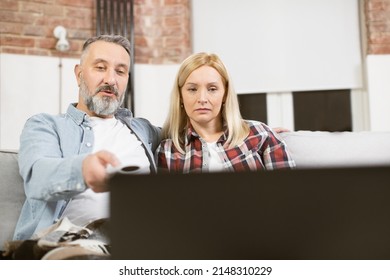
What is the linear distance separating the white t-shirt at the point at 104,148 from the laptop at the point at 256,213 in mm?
745

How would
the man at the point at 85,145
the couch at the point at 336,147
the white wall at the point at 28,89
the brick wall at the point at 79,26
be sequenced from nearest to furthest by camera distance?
the man at the point at 85,145 → the couch at the point at 336,147 → the white wall at the point at 28,89 → the brick wall at the point at 79,26

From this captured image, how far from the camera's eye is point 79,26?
3471 millimetres

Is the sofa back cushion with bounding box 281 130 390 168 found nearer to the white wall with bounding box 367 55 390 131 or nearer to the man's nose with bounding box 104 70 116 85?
the man's nose with bounding box 104 70 116 85

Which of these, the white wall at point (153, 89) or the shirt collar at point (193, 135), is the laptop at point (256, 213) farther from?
the white wall at point (153, 89)

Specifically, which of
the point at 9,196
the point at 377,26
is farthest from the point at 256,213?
the point at 377,26

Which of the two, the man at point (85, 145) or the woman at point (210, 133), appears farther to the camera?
the woman at point (210, 133)

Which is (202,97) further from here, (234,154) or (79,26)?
(79,26)

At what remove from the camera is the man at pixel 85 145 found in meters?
1.09

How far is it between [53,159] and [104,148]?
0.98ft

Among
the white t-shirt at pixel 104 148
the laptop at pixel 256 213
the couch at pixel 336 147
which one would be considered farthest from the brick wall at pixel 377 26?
the laptop at pixel 256 213

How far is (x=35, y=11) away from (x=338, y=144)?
2.50 m

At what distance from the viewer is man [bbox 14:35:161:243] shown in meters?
1.09

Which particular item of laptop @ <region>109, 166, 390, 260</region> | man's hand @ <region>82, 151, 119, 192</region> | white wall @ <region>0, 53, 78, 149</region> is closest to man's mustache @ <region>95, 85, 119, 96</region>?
man's hand @ <region>82, 151, 119, 192</region>

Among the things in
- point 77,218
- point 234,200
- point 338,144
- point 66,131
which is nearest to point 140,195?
point 234,200
